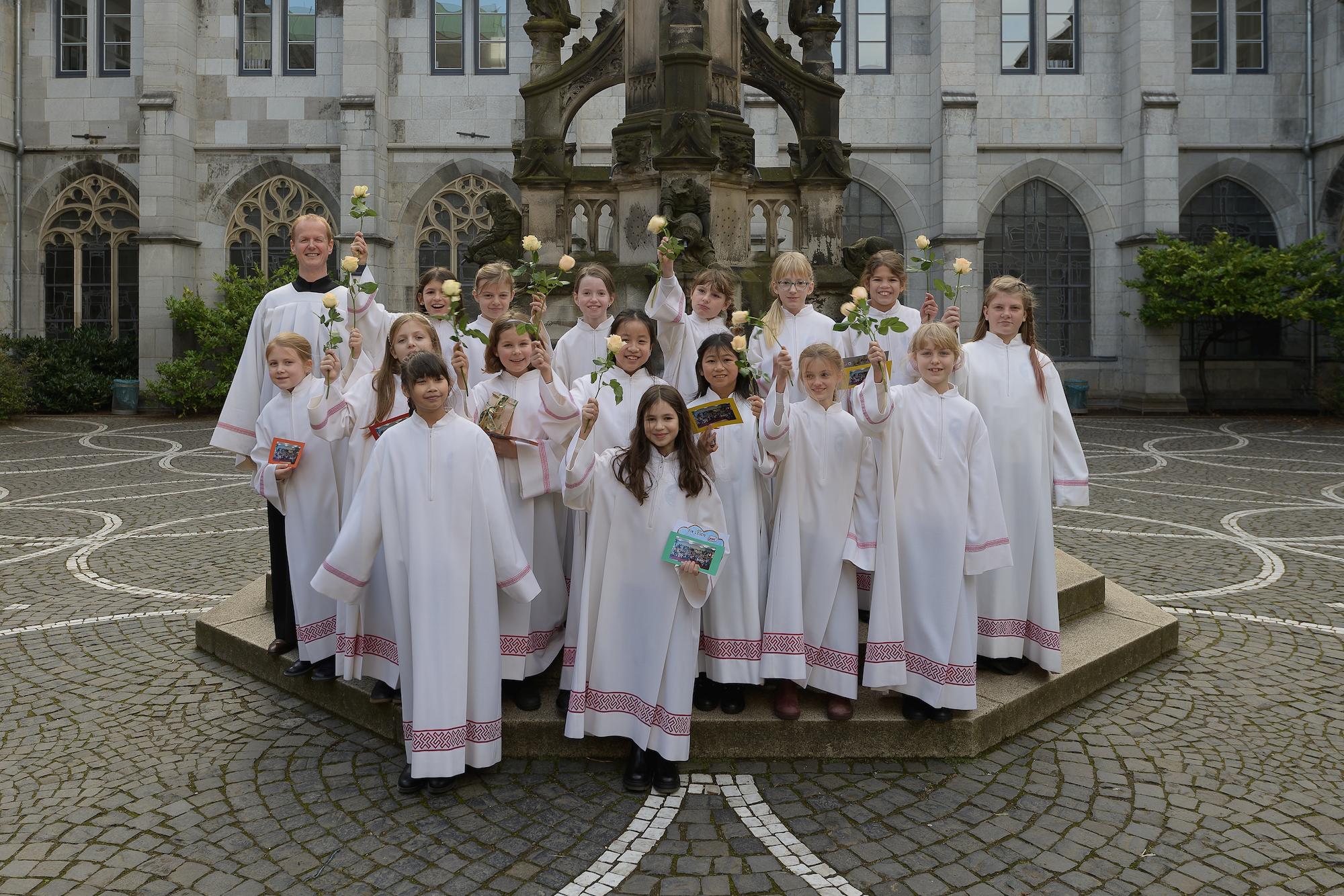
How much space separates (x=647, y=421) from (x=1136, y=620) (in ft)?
11.7

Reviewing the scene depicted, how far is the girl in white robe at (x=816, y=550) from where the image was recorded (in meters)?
4.23

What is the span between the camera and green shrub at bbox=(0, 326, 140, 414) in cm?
2059

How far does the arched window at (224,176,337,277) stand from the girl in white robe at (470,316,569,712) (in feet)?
61.3

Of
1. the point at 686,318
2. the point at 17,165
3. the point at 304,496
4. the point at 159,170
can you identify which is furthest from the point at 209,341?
the point at 686,318

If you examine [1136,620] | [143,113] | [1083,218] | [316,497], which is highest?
[143,113]

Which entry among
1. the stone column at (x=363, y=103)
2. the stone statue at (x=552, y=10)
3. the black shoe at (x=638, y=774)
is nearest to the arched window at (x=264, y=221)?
the stone column at (x=363, y=103)

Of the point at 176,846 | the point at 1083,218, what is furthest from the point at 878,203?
the point at 176,846

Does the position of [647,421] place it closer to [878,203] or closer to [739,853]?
[739,853]

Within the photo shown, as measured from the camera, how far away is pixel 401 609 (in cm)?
387

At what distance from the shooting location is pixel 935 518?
4.33 metres

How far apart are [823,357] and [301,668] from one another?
3.06 meters

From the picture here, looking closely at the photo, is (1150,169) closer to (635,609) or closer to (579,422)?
(579,422)

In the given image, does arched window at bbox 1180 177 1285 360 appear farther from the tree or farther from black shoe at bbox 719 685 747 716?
black shoe at bbox 719 685 747 716

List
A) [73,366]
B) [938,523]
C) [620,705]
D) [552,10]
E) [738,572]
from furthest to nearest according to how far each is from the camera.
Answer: [73,366] < [552,10] < [938,523] < [738,572] < [620,705]
